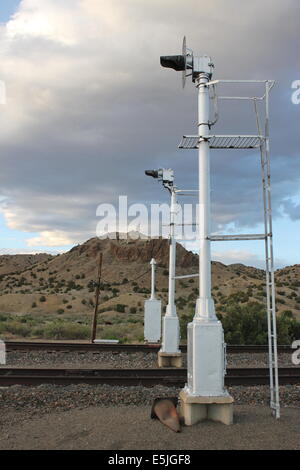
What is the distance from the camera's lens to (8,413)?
26.3 ft

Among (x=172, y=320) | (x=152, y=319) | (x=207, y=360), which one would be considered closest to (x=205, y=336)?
(x=207, y=360)

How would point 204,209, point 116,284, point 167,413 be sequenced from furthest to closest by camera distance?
point 116,284, point 204,209, point 167,413

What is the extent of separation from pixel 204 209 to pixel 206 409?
301 centimetres

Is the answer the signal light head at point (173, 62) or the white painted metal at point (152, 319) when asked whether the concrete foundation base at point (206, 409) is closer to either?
the signal light head at point (173, 62)

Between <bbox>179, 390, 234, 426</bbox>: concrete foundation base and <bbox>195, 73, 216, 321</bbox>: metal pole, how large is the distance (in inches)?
45.5

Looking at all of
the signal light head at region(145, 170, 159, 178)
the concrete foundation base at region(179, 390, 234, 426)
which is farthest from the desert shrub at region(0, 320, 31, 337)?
the concrete foundation base at region(179, 390, 234, 426)

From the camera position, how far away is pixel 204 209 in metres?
7.40

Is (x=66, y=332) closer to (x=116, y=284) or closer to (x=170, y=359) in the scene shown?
(x=170, y=359)

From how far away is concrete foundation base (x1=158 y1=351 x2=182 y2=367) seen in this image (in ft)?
44.4

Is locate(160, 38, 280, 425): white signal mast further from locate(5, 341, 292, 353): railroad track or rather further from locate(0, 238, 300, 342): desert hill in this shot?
locate(0, 238, 300, 342): desert hill

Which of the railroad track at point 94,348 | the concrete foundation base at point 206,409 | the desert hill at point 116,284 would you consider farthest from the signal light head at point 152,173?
the desert hill at point 116,284

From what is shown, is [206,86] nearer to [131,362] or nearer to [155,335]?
[131,362]
